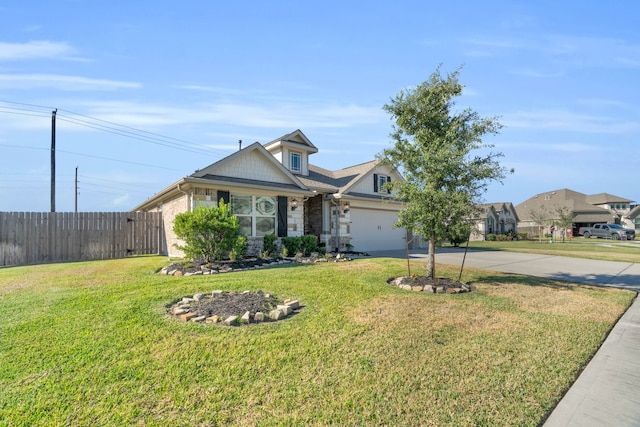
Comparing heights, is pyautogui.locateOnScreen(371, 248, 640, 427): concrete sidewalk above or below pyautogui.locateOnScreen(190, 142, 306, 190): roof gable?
below

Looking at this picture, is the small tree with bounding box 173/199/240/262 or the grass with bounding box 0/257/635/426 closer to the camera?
the grass with bounding box 0/257/635/426

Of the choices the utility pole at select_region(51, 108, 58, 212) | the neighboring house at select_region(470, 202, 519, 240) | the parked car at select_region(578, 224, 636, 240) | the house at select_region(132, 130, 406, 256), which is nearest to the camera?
the house at select_region(132, 130, 406, 256)

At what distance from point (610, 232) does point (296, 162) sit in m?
40.1

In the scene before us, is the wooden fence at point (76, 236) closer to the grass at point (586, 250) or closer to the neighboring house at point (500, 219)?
the grass at point (586, 250)

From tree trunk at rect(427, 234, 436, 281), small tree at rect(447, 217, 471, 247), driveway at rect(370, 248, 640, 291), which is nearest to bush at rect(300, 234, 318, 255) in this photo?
tree trunk at rect(427, 234, 436, 281)

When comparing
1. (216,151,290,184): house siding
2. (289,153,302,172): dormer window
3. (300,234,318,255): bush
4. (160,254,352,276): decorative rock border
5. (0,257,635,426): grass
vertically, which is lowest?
(0,257,635,426): grass

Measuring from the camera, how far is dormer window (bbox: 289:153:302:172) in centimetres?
1625

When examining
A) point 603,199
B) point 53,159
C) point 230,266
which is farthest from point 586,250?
point 603,199

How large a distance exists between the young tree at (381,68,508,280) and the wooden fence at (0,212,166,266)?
1134cm

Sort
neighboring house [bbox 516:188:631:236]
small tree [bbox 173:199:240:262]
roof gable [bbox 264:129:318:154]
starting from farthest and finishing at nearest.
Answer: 1. neighboring house [bbox 516:188:631:236]
2. roof gable [bbox 264:129:318:154]
3. small tree [bbox 173:199:240:262]

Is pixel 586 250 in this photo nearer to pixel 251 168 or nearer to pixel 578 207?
pixel 251 168

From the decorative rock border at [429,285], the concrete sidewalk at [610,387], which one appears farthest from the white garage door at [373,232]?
the concrete sidewalk at [610,387]

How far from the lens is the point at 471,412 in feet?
8.68

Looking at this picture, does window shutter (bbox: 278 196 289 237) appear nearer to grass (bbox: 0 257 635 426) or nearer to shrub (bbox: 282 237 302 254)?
shrub (bbox: 282 237 302 254)
